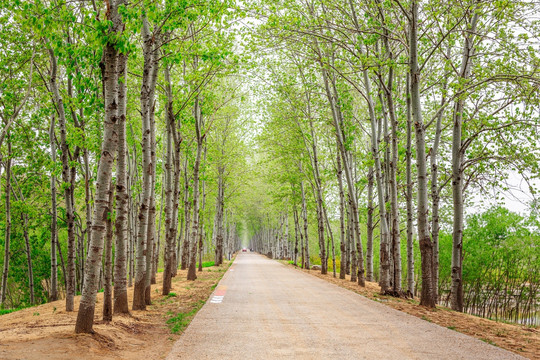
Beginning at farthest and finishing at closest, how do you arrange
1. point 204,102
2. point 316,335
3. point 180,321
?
point 204,102
point 180,321
point 316,335

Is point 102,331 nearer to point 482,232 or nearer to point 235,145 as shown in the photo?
point 482,232

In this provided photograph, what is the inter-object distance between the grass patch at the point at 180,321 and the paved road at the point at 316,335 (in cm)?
23

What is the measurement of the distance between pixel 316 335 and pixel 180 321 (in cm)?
321

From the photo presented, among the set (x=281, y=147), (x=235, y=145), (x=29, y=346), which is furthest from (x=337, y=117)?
(x=29, y=346)

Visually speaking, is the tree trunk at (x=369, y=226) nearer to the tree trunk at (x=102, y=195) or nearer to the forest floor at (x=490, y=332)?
the forest floor at (x=490, y=332)

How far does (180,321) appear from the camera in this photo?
855 cm

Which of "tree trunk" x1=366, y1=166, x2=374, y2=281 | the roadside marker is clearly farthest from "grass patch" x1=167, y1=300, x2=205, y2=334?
"tree trunk" x1=366, y1=166, x2=374, y2=281

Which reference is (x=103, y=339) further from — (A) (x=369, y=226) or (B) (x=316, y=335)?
(A) (x=369, y=226)

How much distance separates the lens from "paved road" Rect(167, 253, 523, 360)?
5773 millimetres

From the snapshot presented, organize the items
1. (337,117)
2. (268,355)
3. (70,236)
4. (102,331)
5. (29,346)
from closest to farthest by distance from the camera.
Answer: (29,346)
(268,355)
(102,331)
(70,236)
(337,117)

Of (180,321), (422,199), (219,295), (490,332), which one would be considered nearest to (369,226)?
(422,199)

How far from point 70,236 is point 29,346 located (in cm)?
542

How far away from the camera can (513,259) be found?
18250 mm

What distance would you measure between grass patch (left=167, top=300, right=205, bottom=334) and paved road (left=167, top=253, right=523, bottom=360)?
0.77 feet
